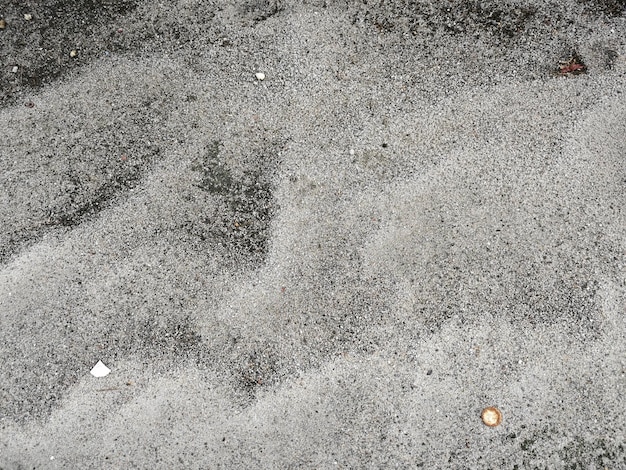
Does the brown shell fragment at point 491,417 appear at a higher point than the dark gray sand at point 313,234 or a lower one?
lower

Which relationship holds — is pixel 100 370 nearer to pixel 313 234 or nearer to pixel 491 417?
pixel 313 234

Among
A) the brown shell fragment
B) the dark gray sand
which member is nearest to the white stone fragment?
the dark gray sand

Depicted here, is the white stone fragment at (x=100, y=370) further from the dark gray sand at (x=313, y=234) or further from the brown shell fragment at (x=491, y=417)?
the brown shell fragment at (x=491, y=417)

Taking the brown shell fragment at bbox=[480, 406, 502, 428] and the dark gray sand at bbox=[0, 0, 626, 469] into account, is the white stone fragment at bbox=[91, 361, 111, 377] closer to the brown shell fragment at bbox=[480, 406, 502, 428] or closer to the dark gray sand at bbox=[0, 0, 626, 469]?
the dark gray sand at bbox=[0, 0, 626, 469]

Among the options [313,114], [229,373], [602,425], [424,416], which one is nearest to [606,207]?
[602,425]

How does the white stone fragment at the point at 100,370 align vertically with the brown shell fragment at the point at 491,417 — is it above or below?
above

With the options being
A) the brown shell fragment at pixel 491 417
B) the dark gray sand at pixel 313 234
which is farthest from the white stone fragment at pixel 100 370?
the brown shell fragment at pixel 491 417
